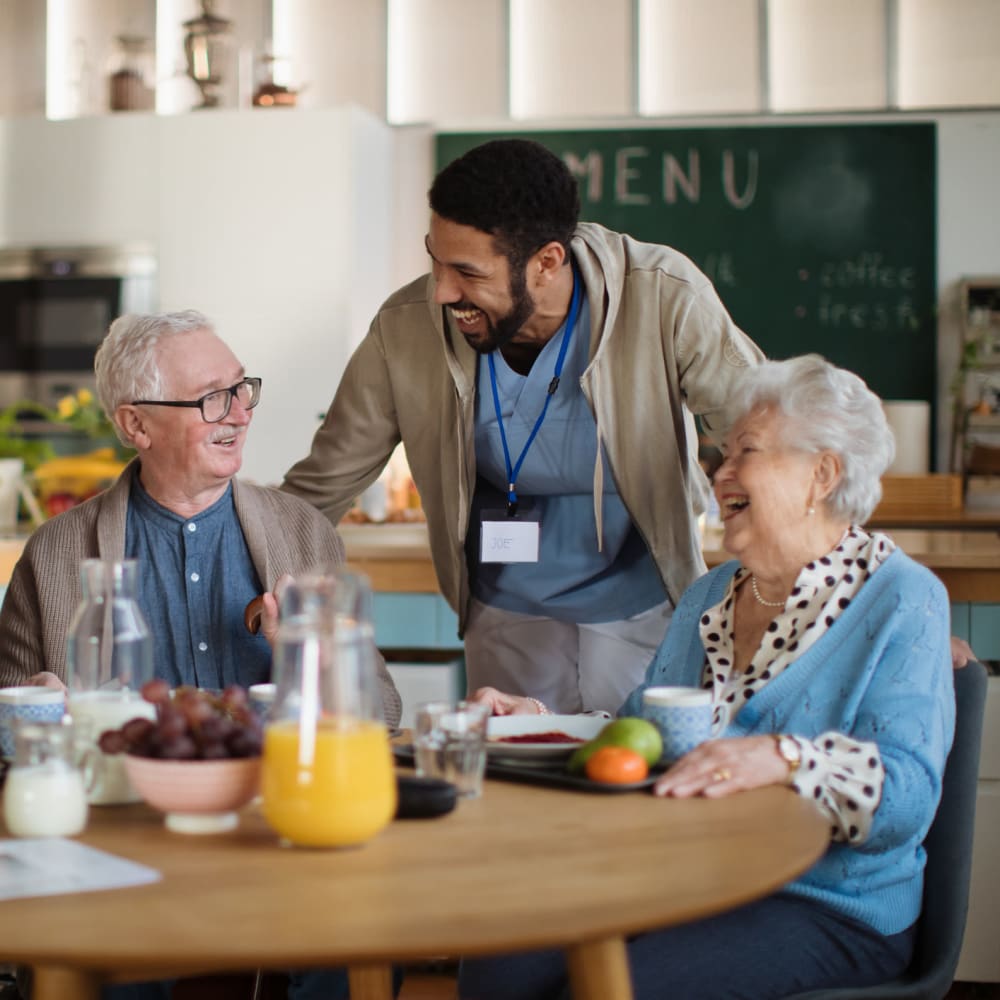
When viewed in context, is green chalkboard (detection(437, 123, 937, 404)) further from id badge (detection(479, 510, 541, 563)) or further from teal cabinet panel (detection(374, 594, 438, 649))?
id badge (detection(479, 510, 541, 563))

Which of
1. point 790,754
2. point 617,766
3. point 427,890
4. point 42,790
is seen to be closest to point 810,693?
point 790,754

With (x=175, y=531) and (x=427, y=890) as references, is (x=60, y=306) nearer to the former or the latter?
(x=175, y=531)

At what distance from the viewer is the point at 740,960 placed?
1.62 metres

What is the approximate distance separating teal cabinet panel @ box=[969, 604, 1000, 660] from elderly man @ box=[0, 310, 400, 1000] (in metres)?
1.35

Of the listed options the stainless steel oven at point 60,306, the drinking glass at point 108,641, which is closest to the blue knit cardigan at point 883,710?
the drinking glass at point 108,641

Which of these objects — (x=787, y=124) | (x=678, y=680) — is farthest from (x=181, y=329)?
(x=787, y=124)

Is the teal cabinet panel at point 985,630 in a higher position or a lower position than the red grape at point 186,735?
lower

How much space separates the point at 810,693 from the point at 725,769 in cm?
29

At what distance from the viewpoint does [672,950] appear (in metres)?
1.61

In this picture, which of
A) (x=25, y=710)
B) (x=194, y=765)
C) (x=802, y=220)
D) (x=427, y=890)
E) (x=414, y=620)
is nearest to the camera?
(x=427, y=890)

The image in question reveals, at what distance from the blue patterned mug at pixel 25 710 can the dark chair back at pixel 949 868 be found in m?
0.94

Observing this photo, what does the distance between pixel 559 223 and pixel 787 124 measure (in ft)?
11.2

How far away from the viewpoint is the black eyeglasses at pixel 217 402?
7.18 feet

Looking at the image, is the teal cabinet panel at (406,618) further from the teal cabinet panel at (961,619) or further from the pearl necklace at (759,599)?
the pearl necklace at (759,599)
